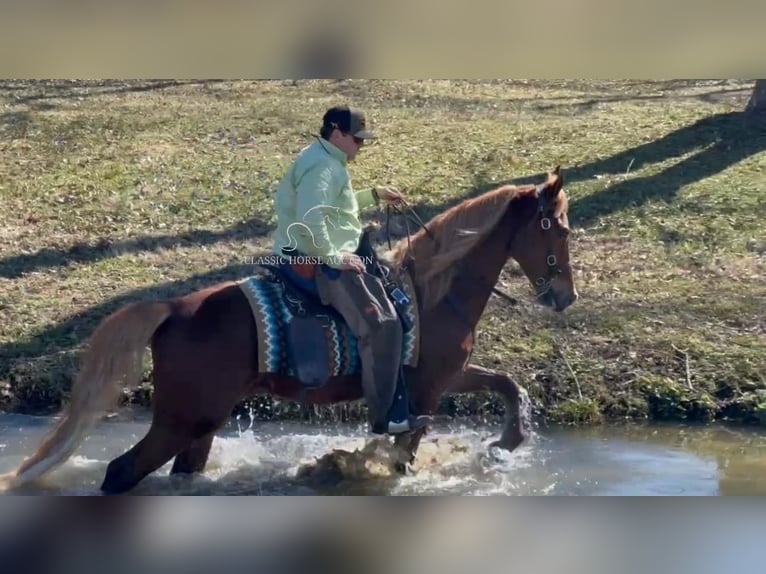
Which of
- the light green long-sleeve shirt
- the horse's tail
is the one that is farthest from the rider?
the horse's tail

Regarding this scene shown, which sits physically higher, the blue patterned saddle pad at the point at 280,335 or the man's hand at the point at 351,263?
the man's hand at the point at 351,263

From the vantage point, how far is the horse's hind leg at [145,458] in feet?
22.1

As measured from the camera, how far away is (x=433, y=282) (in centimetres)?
749

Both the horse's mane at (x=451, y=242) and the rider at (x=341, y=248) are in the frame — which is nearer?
the rider at (x=341, y=248)

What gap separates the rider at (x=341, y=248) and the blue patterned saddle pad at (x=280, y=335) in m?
0.08

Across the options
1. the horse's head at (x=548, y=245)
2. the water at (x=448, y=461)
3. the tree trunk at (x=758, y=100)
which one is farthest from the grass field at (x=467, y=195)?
the horse's head at (x=548, y=245)

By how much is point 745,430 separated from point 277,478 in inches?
148

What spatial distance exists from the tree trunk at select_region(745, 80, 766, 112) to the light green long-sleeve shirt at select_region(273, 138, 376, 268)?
10266 mm

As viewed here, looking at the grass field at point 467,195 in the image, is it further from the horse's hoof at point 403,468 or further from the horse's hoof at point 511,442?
the horse's hoof at point 403,468

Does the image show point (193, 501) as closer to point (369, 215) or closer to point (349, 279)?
point (349, 279)

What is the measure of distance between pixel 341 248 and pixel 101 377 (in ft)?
5.03

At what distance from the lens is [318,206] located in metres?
6.69

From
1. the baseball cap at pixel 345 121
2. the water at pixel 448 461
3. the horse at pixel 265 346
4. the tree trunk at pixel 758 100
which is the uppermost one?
the tree trunk at pixel 758 100
